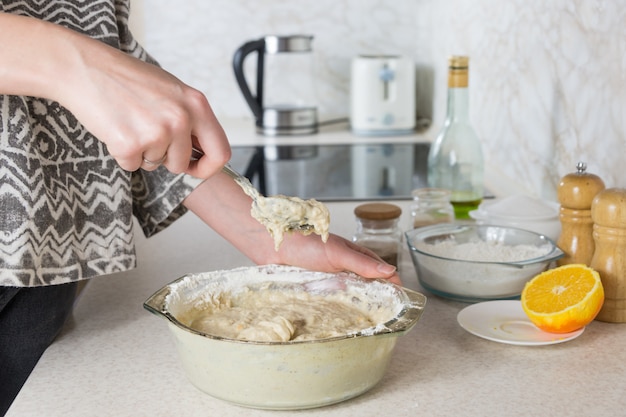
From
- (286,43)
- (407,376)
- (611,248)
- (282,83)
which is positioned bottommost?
(407,376)

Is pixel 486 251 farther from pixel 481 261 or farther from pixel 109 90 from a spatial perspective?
pixel 109 90

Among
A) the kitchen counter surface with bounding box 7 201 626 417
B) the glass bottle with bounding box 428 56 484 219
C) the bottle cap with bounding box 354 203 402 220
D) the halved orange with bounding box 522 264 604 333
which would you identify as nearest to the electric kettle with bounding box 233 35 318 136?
the glass bottle with bounding box 428 56 484 219

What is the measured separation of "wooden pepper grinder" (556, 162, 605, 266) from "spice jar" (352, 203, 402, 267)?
236 mm

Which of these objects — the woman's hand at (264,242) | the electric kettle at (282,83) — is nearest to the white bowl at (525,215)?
the woman's hand at (264,242)

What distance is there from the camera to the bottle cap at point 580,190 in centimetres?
107

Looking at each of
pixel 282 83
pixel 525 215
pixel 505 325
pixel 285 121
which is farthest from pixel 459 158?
pixel 282 83

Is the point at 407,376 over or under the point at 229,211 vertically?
under

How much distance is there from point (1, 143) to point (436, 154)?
861 mm

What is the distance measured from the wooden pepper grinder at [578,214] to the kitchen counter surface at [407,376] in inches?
4.1

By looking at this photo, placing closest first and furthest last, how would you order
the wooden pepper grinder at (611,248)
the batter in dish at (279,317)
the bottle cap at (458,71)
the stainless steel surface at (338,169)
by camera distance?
the batter in dish at (279,317)
the wooden pepper grinder at (611,248)
the bottle cap at (458,71)
the stainless steel surface at (338,169)

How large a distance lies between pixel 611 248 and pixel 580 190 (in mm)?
89

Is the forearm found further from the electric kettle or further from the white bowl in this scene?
the electric kettle

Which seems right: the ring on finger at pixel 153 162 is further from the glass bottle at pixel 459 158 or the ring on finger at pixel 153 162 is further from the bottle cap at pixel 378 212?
the glass bottle at pixel 459 158

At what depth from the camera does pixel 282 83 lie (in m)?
2.71
